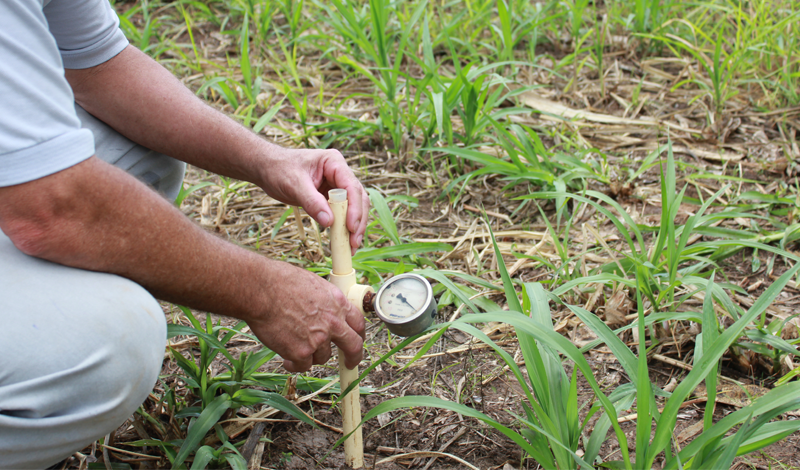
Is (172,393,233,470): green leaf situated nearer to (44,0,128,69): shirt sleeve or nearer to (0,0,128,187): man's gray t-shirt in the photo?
(0,0,128,187): man's gray t-shirt

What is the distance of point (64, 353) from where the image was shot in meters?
0.96

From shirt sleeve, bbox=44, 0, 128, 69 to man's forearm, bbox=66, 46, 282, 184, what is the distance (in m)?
0.03

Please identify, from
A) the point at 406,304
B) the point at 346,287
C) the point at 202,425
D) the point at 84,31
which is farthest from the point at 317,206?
the point at 84,31

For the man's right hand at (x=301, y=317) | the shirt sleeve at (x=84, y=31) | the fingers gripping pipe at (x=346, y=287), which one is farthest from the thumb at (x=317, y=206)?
the shirt sleeve at (x=84, y=31)

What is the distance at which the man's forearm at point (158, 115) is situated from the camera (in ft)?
5.03

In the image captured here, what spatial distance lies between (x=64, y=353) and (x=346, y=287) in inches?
20.4

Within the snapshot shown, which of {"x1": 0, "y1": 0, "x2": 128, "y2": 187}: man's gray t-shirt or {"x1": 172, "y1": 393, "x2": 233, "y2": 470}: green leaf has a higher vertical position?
{"x1": 0, "y1": 0, "x2": 128, "y2": 187}: man's gray t-shirt

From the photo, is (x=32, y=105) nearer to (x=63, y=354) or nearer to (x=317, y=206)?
(x=63, y=354)

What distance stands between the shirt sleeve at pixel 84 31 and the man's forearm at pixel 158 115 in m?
0.03

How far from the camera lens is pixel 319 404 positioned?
1.52 m

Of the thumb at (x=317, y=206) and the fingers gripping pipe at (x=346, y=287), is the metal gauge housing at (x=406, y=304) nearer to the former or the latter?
the fingers gripping pipe at (x=346, y=287)

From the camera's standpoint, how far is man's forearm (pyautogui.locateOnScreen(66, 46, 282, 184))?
153cm

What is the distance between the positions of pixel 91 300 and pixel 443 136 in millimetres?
1635

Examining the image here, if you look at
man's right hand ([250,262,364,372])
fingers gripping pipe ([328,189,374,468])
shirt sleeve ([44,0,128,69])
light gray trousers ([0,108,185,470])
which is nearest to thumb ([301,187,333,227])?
fingers gripping pipe ([328,189,374,468])
